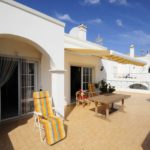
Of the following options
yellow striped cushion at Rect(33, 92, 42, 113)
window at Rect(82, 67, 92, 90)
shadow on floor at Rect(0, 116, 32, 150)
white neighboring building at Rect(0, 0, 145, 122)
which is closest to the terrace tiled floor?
shadow on floor at Rect(0, 116, 32, 150)

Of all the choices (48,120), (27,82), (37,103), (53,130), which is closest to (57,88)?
(37,103)

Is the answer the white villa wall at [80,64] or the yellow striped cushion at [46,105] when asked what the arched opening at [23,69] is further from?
the white villa wall at [80,64]

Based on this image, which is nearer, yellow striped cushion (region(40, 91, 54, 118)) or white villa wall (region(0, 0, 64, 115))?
white villa wall (region(0, 0, 64, 115))

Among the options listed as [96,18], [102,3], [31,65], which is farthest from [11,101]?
[96,18]

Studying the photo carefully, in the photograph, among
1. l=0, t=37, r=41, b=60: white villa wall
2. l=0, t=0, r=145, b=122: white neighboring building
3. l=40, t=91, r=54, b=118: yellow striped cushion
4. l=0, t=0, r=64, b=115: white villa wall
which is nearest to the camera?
l=0, t=0, r=64, b=115: white villa wall

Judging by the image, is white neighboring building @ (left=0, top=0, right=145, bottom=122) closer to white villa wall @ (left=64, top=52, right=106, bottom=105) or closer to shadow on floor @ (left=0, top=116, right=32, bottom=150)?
shadow on floor @ (left=0, top=116, right=32, bottom=150)

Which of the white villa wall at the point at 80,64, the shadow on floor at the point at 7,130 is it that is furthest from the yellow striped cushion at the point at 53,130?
the white villa wall at the point at 80,64

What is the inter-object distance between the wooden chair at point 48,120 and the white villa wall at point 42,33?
27.9 inches

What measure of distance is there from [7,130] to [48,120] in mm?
2329

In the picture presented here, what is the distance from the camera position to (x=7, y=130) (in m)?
6.42

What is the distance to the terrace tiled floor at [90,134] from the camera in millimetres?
5168

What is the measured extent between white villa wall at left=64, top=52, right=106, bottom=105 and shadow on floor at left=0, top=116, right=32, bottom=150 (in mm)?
3876

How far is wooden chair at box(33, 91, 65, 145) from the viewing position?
5305 mm

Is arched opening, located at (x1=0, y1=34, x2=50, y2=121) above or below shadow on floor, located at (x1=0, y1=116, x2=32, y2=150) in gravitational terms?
above
